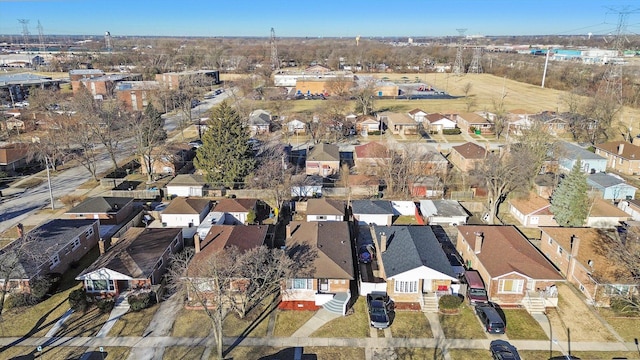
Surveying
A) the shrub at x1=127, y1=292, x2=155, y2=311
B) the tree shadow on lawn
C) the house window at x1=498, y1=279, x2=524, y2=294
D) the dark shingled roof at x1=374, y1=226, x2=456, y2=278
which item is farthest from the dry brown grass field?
the shrub at x1=127, y1=292, x2=155, y2=311

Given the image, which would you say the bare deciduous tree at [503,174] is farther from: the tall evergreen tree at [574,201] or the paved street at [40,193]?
the paved street at [40,193]

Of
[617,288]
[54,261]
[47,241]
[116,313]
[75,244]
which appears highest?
[47,241]

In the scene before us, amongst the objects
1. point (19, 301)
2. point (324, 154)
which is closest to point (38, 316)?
point (19, 301)

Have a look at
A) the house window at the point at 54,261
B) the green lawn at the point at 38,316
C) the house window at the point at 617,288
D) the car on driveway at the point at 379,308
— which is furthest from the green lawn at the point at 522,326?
the house window at the point at 54,261

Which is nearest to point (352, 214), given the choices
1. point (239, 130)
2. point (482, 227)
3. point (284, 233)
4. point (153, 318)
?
point (284, 233)

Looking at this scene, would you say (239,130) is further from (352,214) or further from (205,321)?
(205,321)

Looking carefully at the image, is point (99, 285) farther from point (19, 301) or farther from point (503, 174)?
point (503, 174)

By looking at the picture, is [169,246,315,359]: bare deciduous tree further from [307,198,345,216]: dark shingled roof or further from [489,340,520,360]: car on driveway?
[489,340,520,360]: car on driveway
